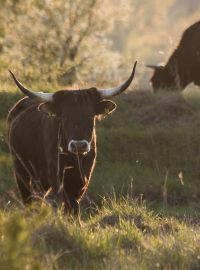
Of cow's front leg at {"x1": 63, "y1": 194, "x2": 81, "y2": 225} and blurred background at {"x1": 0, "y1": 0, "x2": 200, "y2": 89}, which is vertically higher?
cow's front leg at {"x1": 63, "y1": 194, "x2": 81, "y2": 225}

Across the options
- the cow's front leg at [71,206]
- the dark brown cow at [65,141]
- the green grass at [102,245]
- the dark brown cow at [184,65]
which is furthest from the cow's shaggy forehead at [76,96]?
the dark brown cow at [184,65]

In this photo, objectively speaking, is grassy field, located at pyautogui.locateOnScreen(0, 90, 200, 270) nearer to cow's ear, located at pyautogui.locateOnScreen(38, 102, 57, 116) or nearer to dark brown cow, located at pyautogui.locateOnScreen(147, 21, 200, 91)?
cow's ear, located at pyautogui.locateOnScreen(38, 102, 57, 116)

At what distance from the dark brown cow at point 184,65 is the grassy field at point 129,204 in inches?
126

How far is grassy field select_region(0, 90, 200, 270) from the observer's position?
8672mm

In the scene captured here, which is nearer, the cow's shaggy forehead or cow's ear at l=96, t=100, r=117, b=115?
the cow's shaggy forehead

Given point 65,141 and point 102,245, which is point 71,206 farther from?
point 102,245

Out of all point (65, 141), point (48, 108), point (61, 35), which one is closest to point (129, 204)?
point (65, 141)

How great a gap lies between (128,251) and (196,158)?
→ 7554mm

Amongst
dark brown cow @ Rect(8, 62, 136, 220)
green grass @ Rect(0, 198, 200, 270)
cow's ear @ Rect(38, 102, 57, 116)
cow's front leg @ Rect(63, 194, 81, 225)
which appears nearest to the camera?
green grass @ Rect(0, 198, 200, 270)

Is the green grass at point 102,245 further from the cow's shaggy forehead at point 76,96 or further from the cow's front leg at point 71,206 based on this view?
the cow's shaggy forehead at point 76,96

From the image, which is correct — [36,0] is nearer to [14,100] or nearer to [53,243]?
[14,100]

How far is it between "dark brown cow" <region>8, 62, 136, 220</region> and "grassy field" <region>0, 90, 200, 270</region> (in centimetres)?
48

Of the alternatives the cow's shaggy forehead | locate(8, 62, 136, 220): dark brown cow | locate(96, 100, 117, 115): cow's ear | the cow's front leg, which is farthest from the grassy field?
the cow's shaggy forehead

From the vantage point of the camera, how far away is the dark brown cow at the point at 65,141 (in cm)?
1114
